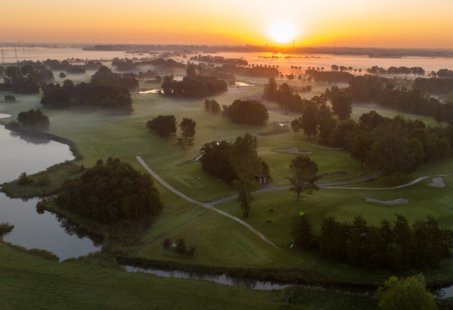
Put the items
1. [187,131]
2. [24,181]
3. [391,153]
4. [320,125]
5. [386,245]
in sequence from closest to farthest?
[386,245], [24,181], [391,153], [187,131], [320,125]

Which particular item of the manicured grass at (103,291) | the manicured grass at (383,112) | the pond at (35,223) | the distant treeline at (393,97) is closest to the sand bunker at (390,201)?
the manicured grass at (103,291)

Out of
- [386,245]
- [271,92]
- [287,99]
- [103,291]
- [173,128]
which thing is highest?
[271,92]

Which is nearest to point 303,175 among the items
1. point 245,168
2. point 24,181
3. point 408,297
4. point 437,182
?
point 245,168

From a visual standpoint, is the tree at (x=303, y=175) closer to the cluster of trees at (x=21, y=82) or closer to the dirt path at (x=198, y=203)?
the dirt path at (x=198, y=203)

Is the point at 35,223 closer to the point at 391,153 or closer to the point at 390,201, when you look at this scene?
the point at 390,201

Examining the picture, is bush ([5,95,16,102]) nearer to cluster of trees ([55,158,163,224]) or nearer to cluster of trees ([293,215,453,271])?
cluster of trees ([55,158,163,224])

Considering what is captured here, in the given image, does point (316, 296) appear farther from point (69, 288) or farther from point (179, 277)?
point (69, 288)
